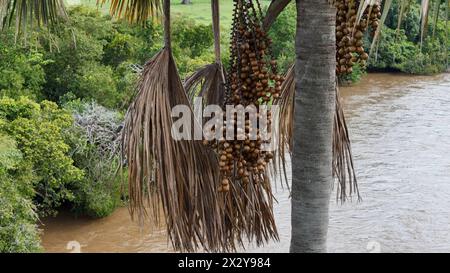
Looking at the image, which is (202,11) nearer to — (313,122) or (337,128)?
(337,128)

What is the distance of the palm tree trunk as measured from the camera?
8.87 ft

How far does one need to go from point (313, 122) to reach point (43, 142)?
764 centimetres

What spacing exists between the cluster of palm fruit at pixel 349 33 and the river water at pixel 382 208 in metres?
5.99

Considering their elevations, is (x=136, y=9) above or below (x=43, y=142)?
above

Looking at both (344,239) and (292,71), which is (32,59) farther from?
(292,71)

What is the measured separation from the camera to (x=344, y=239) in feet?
34.1

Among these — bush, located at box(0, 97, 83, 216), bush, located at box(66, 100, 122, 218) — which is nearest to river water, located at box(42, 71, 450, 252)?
bush, located at box(66, 100, 122, 218)

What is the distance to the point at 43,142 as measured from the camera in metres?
9.74

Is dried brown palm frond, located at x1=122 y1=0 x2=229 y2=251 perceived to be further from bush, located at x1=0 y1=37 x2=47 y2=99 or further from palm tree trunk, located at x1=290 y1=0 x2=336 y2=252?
bush, located at x1=0 y1=37 x2=47 y2=99

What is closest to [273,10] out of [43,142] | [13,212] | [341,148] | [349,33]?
[349,33]

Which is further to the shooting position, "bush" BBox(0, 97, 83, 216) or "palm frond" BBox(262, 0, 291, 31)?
"bush" BBox(0, 97, 83, 216)

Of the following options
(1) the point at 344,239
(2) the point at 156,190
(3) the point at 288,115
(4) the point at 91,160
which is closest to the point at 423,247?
(1) the point at 344,239

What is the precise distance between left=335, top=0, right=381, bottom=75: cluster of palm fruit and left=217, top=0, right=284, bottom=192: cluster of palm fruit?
0.96 feet

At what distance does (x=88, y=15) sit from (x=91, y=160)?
5.18 m
